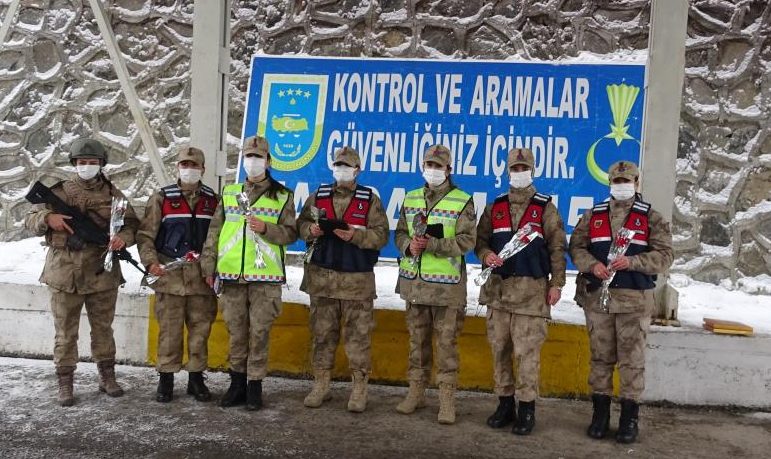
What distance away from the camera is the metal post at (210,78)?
5.68m

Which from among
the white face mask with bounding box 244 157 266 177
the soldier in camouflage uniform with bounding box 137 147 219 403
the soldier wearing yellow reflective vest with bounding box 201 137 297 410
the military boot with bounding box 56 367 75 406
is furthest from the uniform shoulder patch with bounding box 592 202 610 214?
the military boot with bounding box 56 367 75 406

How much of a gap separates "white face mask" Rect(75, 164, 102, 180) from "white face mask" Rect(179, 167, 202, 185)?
612mm

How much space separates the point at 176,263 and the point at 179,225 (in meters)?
0.28

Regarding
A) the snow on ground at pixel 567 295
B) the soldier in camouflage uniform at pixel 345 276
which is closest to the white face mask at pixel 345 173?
the soldier in camouflage uniform at pixel 345 276

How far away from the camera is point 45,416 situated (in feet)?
13.9

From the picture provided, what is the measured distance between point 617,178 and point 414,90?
277 centimetres

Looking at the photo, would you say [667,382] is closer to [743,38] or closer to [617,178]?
[617,178]

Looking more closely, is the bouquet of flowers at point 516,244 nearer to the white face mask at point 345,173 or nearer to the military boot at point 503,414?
the military boot at point 503,414

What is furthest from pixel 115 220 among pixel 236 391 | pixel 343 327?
pixel 343 327

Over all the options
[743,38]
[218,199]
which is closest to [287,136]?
[218,199]

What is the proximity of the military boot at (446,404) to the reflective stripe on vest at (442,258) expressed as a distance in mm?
744

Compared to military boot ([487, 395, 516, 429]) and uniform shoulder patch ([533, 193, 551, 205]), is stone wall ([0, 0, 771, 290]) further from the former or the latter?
military boot ([487, 395, 516, 429])

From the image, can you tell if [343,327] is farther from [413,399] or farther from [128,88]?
[128,88]

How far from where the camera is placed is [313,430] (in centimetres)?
409
